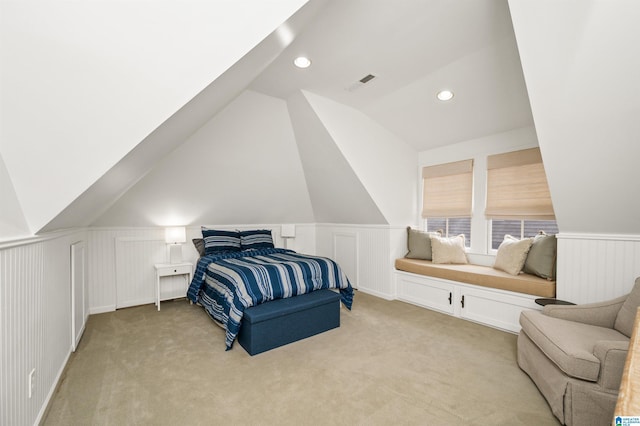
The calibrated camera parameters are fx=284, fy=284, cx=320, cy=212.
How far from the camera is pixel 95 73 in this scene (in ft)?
4.53

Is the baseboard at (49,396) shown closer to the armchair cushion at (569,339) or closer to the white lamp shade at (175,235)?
the white lamp shade at (175,235)

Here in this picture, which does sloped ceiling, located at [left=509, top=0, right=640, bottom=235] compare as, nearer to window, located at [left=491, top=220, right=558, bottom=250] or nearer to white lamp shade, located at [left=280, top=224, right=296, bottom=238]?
window, located at [left=491, top=220, right=558, bottom=250]

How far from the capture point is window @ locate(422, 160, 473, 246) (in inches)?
148

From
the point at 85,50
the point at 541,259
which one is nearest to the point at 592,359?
the point at 541,259

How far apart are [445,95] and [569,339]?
2.35 metres

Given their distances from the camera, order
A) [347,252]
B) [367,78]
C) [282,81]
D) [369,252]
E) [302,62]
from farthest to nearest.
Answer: [347,252]
[369,252]
[282,81]
[367,78]
[302,62]

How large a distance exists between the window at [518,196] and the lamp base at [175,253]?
408cm

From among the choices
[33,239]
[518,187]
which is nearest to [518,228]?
[518,187]

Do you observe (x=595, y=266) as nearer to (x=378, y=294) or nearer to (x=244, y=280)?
(x=378, y=294)

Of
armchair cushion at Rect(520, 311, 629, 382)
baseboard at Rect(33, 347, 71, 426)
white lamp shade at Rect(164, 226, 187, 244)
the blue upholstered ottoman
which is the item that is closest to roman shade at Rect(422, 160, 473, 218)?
armchair cushion at Rect(520, 311, 629, 382)

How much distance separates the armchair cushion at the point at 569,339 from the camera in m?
1.55

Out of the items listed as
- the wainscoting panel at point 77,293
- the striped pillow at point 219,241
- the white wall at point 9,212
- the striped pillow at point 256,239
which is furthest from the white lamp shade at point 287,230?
the white wall at point 9,212

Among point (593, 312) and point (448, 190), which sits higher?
point (448, 190)

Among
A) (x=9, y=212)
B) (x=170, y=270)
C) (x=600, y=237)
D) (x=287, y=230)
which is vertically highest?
(x=9, y=212)
